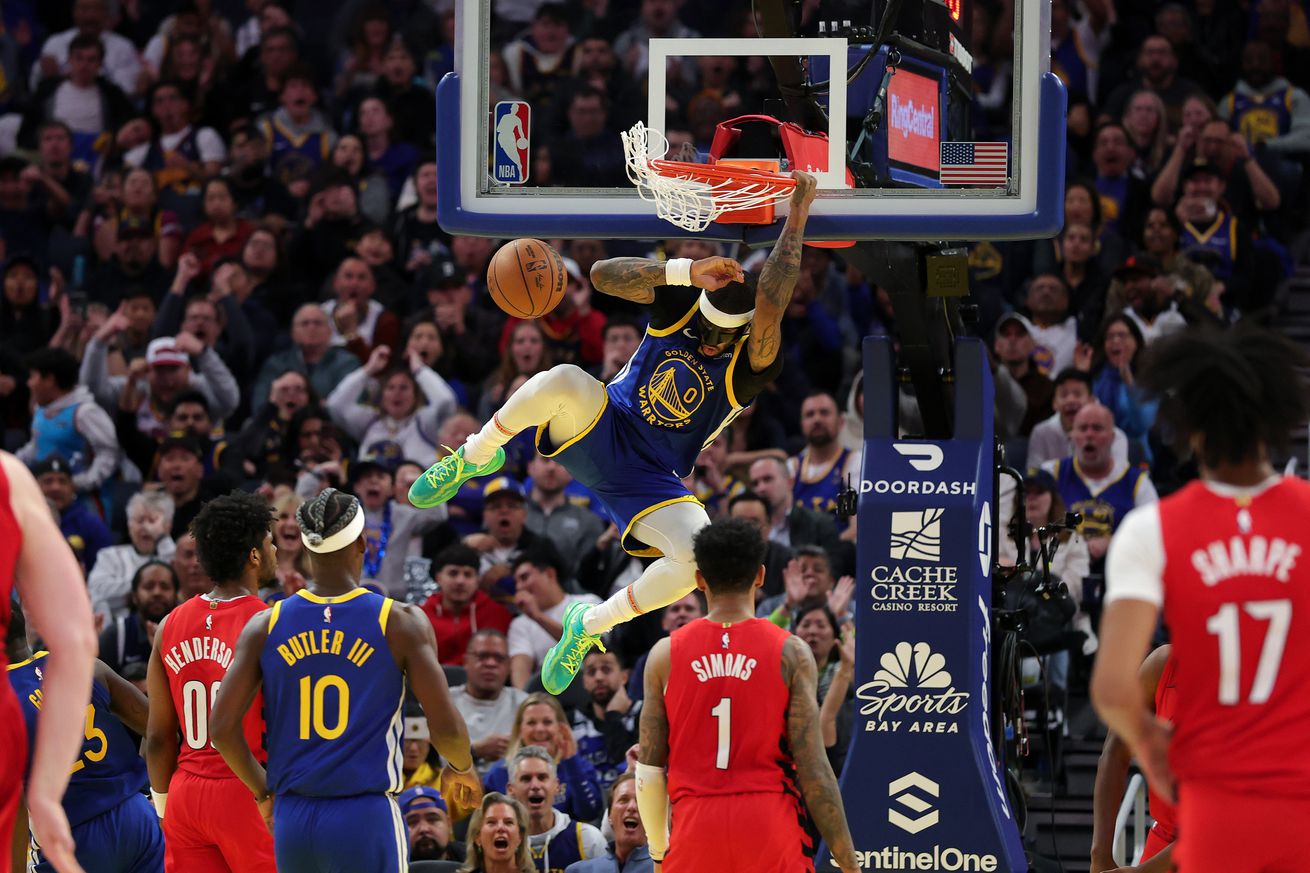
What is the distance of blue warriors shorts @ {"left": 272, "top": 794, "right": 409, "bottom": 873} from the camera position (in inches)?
255

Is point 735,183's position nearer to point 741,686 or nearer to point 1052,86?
point 1052,86

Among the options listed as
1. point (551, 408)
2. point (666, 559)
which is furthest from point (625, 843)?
point (551, 408)

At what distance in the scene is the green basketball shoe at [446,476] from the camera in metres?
8.14

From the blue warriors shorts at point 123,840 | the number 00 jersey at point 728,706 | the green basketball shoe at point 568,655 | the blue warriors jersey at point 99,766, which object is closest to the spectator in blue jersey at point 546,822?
the green basketball shoe at point 568,655

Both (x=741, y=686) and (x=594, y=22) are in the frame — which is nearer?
(x=741, y=686)

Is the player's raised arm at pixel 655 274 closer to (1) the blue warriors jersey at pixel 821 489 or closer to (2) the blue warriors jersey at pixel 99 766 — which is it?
(2) the blue warriors jersey at pixel 99 766

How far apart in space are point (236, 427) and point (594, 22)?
15.9 ft

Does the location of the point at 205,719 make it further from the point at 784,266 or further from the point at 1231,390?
the point at 1231,390

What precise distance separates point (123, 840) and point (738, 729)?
256 centimetres

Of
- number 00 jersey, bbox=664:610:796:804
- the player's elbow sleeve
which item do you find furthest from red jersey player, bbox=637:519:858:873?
the player's elbow sleeve

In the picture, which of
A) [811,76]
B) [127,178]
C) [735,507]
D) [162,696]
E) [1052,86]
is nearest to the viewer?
[162,696]

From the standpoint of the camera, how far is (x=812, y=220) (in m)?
7.77

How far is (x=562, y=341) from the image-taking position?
1334 cm

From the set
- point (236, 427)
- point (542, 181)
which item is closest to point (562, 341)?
point (542, 181)
